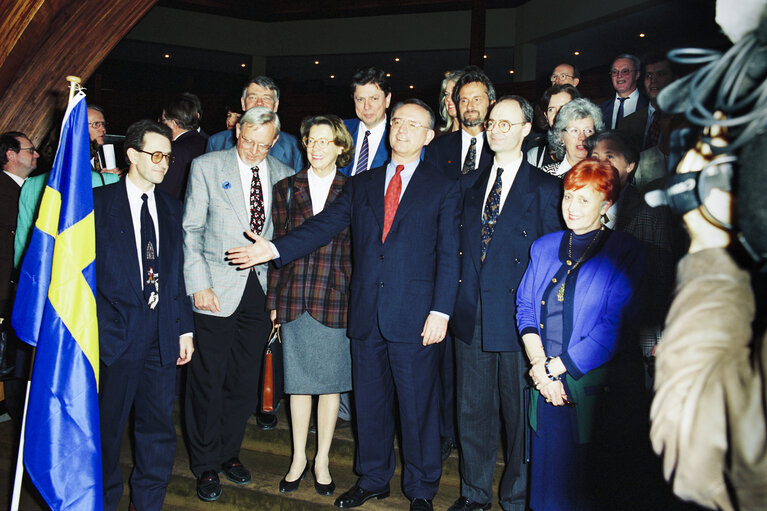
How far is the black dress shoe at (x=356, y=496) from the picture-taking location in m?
2.67

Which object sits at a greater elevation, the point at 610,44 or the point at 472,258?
the point at 610,44

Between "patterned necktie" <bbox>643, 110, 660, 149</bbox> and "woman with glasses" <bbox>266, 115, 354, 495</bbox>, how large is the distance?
1669 mm

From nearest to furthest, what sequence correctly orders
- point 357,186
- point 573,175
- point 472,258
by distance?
point 573,175, point 472,258, point 357,186

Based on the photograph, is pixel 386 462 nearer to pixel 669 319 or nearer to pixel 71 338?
pixel 71 338

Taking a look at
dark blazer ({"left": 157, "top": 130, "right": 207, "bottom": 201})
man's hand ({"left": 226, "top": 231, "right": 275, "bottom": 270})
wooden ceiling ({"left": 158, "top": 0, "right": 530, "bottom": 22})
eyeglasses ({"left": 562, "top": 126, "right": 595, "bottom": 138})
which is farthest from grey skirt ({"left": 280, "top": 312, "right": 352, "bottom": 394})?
wooden ceiling ({"left": 158, "top": 0, "right": 530, "bottom": 22})

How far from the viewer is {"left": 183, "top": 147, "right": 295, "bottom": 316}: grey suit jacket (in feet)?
9.23

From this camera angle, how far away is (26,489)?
331 cm

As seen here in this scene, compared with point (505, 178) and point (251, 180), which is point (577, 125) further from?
point (251, 180)

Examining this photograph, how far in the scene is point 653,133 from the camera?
3264 millimetres

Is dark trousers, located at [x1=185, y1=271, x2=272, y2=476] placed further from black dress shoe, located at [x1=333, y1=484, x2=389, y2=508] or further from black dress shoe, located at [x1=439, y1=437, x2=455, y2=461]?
black dress shoe, located at [x1=439, y1=437, x2=455, y2=461]

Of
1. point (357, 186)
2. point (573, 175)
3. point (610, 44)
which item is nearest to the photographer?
point (573, 175)

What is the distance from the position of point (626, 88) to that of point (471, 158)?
1.38 metres

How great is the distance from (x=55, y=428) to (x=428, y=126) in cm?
199

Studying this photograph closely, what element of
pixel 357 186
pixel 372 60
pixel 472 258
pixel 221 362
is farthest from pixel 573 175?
pixel 372 60
